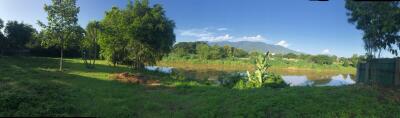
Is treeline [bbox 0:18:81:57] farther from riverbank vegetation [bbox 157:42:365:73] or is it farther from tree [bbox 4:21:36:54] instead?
riverbank vegetation [bbox 157:42:365:73]

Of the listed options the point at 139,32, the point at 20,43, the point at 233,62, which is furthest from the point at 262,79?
the point at 233,62

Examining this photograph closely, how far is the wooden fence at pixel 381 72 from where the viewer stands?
47.4 feet

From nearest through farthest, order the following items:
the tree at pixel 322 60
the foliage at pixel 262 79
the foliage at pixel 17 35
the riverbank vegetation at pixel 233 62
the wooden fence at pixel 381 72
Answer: the wooden fence at pixel 381 72, the foliage at pixel 262 79, the foliage at pixel 17 35, the riverbank vegetation at pixel 233 62, the tree at pixel 322 60

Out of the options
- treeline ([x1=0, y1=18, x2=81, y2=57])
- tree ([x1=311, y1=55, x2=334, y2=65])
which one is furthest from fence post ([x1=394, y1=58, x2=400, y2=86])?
tree ([x1=311, y1=55, x2=334, y2=65])

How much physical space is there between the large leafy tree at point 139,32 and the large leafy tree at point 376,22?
16456mm

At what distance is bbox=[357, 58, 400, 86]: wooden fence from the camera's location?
47.4 feet

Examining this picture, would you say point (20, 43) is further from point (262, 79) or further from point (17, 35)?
point (262, 79)

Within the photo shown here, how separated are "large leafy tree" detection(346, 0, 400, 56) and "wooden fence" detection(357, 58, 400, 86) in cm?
109

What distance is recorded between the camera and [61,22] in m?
25.3

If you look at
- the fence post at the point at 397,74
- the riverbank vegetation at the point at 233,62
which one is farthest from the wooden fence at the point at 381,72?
the riverbank vegetation at the point at 233,62

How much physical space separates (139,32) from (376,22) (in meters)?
18.5

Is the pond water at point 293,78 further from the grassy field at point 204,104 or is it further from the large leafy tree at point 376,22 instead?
the grassy field at point 204,104

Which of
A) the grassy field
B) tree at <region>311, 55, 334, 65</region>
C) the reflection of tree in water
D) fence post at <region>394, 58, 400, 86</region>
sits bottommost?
the reflection of tree in water

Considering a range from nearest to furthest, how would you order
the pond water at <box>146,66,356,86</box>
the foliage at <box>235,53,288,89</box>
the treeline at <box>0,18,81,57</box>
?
1. the foliage at <box>235,53,288,89</box>
2. the pond water at <box>146,66,356,86</box>
3. the treeline at <box>0,18,81,57</box>
